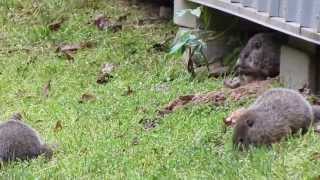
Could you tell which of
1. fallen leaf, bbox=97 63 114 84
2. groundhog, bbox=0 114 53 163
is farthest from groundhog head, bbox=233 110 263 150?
fallen leaf, bbox=97 63 114 84

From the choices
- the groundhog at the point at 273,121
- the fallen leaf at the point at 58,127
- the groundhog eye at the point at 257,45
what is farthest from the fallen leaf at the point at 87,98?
the groundhog at the point at 273,121

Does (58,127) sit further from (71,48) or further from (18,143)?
(71,48)

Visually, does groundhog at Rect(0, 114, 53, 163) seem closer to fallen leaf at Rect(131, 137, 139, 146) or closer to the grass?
the grass

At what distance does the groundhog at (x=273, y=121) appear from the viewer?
6.02 metres

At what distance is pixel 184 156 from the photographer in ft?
20.7

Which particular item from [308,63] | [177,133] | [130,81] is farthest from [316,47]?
[130,81]

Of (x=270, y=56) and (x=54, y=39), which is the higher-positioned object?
(x=270, y=56)

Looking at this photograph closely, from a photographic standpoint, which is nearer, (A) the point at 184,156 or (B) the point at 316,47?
(A) the point at 184,156

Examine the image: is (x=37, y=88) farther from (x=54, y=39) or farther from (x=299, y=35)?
(x=299, y=35)

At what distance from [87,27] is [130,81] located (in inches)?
90.0

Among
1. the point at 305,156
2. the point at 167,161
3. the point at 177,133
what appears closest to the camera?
the point at 305,156

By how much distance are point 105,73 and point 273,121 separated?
418 cm

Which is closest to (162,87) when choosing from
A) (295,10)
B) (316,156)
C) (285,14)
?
(285,14)

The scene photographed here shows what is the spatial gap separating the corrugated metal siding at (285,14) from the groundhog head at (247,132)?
1.28 meters
